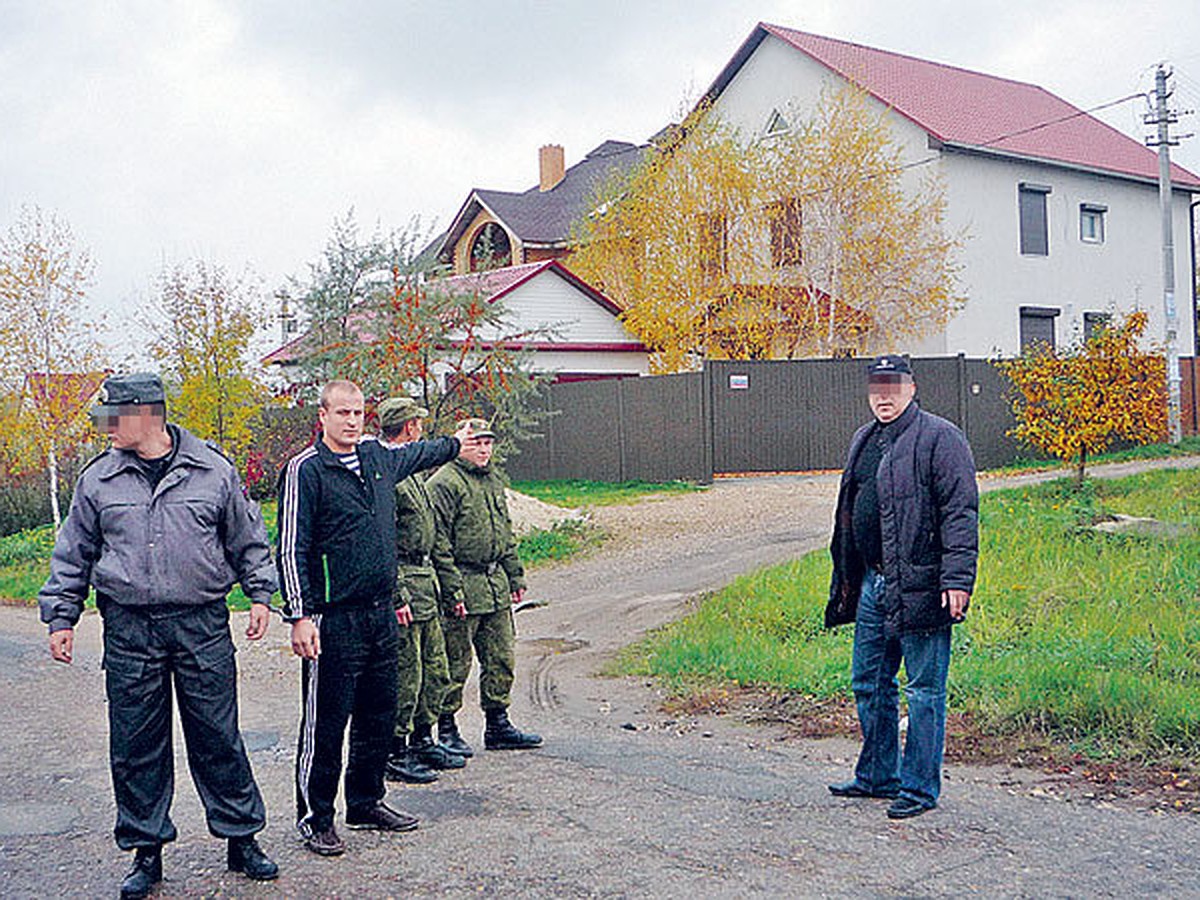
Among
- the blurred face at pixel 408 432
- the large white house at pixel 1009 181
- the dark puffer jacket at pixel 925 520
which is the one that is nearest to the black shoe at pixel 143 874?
the blurred face at pixel 408 432

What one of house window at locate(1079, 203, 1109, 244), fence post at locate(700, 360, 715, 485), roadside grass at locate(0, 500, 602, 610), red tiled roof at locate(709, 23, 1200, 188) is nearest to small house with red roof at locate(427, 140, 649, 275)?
red tiled roof at locate(709, 23, 1200, 188)

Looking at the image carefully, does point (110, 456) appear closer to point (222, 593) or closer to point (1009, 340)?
point (222, 593)

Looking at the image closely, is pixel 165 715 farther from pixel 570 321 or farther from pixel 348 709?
pixel 570 321

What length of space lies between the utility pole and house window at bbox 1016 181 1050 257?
4140 millimetres

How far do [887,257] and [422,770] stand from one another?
85.6 feet

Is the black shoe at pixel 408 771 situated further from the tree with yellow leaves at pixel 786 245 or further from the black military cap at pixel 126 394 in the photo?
the tree with yellow leaves at pixel 786 245

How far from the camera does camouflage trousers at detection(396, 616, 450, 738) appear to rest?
6.73m

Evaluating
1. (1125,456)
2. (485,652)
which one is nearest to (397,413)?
(485,652)

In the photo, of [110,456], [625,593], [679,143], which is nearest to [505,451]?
[625,593]

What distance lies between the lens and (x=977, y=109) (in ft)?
117

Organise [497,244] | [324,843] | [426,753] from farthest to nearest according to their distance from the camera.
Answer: [497,244] → [426,753] → [324,843]

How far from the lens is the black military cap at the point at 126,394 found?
5.27 metres

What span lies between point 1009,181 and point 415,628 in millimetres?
29976

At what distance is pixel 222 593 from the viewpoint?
17.5 feet
